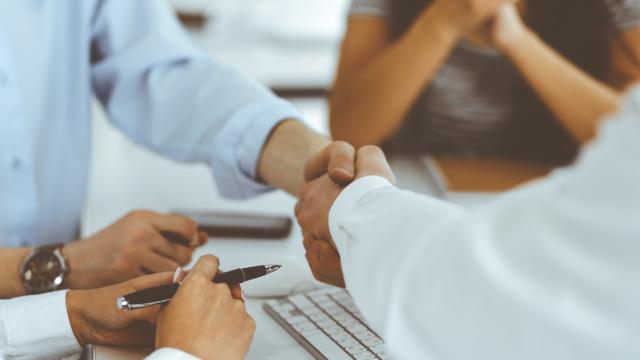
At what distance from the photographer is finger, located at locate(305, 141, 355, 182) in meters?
0.75

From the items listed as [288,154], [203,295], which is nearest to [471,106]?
[288,154]

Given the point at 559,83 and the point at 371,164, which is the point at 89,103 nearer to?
the point at 371,164

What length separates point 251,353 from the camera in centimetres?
67

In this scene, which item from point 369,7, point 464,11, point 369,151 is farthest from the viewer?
point 369,7

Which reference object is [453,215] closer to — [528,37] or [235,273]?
[235,273]

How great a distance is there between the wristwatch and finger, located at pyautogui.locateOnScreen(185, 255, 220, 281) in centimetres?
24

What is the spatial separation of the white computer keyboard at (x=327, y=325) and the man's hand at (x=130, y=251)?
0.51ft

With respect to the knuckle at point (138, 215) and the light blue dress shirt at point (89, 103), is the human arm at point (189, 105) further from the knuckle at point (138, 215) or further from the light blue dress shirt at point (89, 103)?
the knuckle at point (138, 215)

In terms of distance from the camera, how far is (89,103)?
1.13 meters

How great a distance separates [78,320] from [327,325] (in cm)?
24

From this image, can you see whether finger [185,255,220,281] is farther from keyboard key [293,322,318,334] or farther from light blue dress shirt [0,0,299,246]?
light blue dress shirt [0,0,299,246]

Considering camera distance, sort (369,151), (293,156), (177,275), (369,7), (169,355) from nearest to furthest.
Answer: (169,355) → (177,275) → (369,151) → (293,156) → (369,7)

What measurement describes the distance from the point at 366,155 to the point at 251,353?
25 cm

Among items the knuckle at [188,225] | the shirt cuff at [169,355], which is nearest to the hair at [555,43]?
the knuckle at [188,225]
